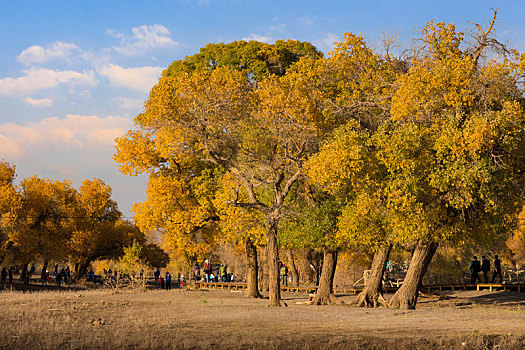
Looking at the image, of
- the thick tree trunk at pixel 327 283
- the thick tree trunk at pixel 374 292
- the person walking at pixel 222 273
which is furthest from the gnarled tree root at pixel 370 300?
the person walking at pixel 222 273

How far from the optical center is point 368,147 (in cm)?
2102

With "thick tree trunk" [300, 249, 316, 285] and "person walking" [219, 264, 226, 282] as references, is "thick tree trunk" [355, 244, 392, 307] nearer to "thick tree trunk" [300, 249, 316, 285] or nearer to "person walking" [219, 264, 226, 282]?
"thick tree trunk" [300, 249, 316, 285]

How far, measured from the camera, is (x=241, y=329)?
46.4 feet

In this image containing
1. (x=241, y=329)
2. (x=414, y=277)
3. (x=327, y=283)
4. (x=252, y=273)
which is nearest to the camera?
(x=241, y=329)

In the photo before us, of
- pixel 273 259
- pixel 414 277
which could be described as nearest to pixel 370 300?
pixel 414 277

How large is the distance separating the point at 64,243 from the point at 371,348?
4142 centimetres

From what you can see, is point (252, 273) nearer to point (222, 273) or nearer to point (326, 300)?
point (326, 300)

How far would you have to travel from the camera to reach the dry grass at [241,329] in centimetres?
1171

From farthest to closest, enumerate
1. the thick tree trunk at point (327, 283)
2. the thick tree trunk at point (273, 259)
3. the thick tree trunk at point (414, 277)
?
the thick tree trunk at point (327, 283) → the thick tree trunk at point (273, 259) → the thick tree trunk at point (414, 277)

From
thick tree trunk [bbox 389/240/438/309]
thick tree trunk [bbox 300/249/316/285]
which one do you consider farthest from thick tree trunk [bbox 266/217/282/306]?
thick tree trunk [bbox 300/249/316/285]

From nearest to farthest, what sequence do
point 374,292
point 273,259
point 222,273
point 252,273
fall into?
1. point 273,259
2. point 374,292
3. point 252,273
4. point 222,273

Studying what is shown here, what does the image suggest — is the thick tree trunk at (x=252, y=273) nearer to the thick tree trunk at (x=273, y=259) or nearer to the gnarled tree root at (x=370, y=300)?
the gnarled tree root at (x=370, y=300)

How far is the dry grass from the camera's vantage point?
11711 millimetres

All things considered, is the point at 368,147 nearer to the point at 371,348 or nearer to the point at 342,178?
the point at 342,178
